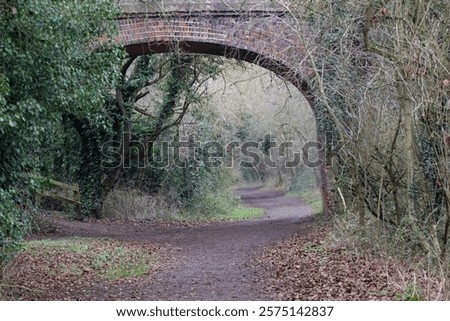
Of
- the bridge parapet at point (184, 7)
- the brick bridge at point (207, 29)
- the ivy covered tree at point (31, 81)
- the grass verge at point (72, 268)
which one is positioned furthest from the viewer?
the brick bridge at point (207, 29)

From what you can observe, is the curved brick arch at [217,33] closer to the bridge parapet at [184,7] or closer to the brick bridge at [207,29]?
the brick bridge at [207,29]

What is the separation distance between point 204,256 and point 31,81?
21.6ft

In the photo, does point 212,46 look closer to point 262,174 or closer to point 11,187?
point 11,187

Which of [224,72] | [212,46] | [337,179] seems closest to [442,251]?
[337,179]

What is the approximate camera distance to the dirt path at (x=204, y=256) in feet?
33.9

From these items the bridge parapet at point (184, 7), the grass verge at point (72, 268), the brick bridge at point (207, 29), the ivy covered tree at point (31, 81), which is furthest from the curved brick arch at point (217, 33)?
the ivy covered tree at point (31, 81)

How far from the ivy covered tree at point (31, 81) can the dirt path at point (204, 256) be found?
197cm

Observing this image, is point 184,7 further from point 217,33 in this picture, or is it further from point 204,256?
point 204,256

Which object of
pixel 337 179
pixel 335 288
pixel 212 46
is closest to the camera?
pixel 335 288

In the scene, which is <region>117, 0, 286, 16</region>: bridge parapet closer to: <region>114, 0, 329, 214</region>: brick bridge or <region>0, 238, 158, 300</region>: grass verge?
<region>114, 0, 329, 214</region>: brick bridge

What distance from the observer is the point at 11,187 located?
32.3 ft

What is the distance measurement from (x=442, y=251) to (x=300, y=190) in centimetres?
3357

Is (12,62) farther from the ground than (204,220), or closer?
farther from the ground

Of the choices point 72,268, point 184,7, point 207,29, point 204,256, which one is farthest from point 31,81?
point 207,29
